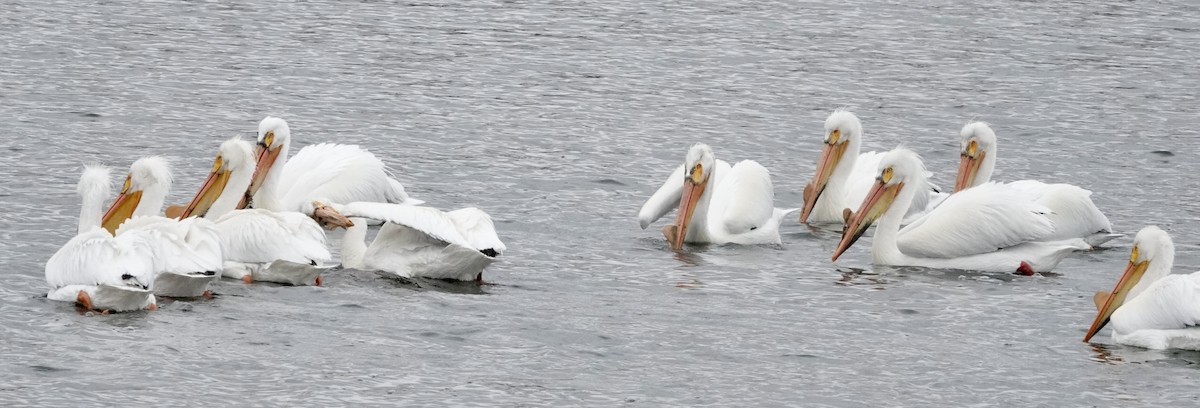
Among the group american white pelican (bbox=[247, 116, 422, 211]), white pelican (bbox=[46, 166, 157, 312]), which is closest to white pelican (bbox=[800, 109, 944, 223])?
american white pelican (bbox=[247, 116, 422, 211])

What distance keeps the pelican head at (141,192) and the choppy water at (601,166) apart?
296 mm

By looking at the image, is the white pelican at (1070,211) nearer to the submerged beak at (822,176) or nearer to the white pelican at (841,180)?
the white pelican at (841,180)

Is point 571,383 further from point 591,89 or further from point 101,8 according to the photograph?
point 101,8

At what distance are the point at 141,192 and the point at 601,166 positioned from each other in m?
3.45

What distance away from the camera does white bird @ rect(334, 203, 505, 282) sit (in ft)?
25.7

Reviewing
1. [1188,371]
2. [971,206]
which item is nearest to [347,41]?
[971,206]

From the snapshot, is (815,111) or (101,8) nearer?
(815,111)

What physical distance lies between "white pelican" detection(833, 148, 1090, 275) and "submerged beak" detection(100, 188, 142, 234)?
3.17m

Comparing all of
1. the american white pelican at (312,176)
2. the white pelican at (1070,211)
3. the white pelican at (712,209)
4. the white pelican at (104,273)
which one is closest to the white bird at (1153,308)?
the white pelican at (1070,211)

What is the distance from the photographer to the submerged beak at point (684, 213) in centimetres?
933

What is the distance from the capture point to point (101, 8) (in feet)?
53.8

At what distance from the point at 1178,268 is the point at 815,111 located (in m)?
4.68

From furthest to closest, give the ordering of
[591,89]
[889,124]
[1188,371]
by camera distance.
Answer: [591,89] → [889,124] → [1188,371]

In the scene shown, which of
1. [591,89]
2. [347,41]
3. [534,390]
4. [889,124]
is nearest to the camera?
[534,390]
